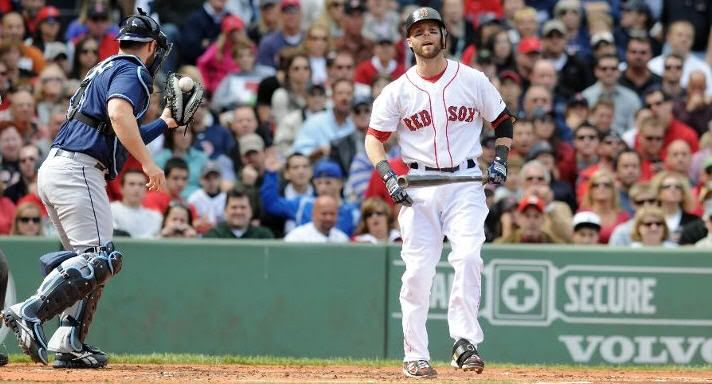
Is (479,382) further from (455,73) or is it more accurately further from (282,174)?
(282,174)

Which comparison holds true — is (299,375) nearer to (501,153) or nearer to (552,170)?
(501,153)

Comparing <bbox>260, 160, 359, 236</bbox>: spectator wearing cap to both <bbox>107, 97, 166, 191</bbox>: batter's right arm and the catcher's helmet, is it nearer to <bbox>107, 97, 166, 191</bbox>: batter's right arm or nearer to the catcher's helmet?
the catcher's helmet

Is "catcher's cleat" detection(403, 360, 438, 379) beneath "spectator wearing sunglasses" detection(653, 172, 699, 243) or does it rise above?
beneath

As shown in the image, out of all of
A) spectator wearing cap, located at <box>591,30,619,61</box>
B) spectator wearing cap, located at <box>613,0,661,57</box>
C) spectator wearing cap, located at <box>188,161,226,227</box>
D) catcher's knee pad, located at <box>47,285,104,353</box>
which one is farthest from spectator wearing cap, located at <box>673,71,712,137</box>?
catcher's knee pad, located at <box>47,285,104,353</box>

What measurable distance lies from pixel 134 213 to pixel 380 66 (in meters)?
4.28

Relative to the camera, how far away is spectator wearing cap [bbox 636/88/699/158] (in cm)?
1473

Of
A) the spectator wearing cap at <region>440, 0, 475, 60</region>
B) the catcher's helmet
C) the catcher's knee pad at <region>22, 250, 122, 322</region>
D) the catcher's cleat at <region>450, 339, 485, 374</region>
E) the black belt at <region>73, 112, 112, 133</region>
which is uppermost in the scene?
the spectator wearing cap at <region>440, 0, 475, 60</region>

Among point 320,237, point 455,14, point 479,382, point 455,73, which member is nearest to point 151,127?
point 455,73

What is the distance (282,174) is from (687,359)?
430cm

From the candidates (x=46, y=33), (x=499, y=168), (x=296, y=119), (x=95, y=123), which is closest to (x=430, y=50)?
(x=499, y=168)

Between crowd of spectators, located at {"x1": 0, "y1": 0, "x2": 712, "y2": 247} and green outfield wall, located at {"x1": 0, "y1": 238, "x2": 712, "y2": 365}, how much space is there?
0.65 metres

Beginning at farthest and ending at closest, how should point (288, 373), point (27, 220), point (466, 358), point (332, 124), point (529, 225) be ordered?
point (332, 124) < point (529, 225) < point (27, 220) < point (288, 373) < point (466, 358)

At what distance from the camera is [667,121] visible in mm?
14891

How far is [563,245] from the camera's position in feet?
39.5
